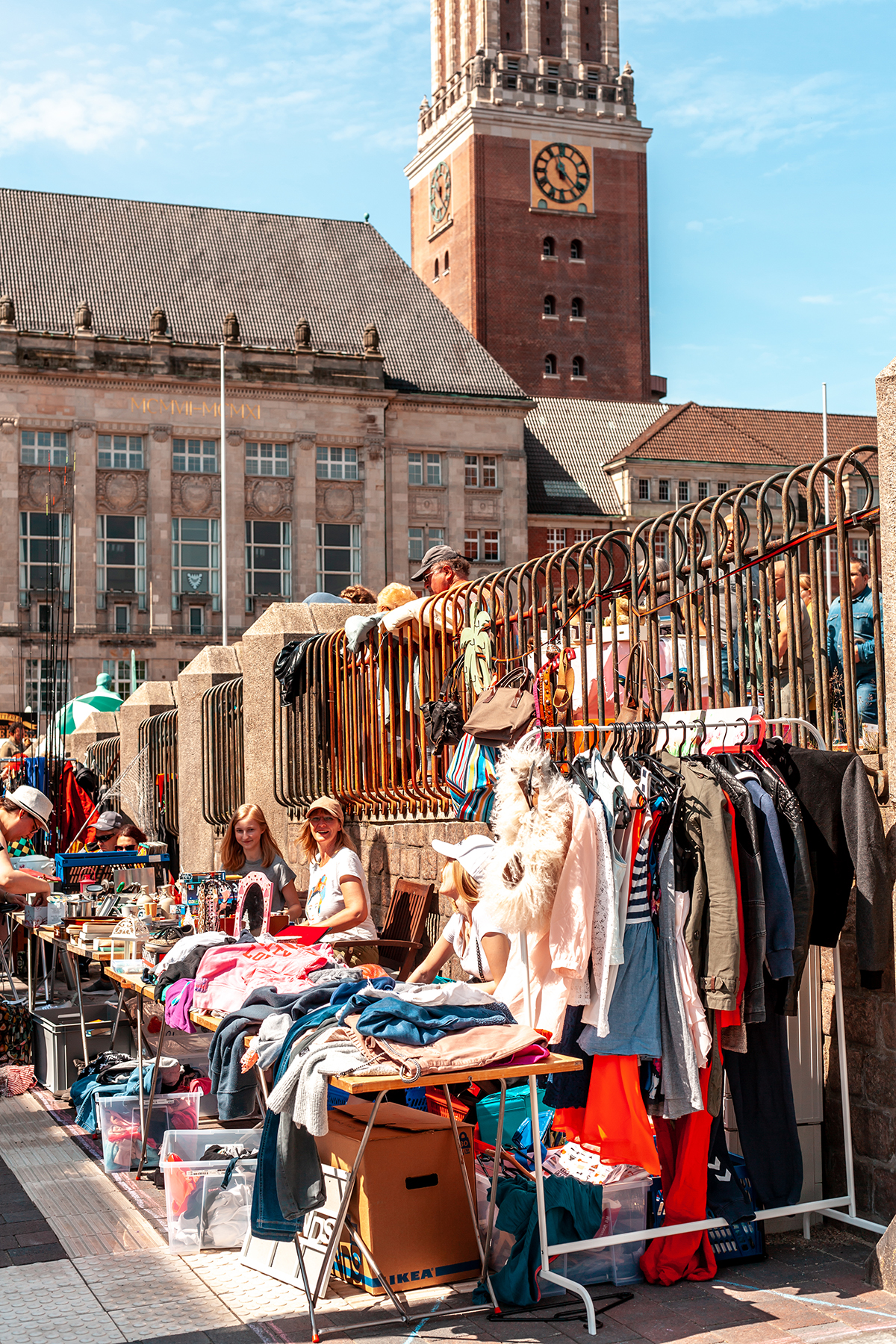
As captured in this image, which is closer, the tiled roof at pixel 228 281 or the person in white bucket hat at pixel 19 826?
the person in white bucket hat at pixel 19 826

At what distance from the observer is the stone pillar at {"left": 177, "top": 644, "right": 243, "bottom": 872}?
15188 mm

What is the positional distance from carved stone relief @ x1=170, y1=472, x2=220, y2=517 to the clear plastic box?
2140 inches

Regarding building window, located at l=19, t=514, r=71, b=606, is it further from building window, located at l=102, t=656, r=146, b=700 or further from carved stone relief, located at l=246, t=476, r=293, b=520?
carved stone relief, located at l=246, t=476, r=293, b=520

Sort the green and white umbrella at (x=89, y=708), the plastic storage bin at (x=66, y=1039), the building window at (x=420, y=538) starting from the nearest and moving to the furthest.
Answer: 1. the plastic storage bin at (x=66, y=1039)
2. the green and white umbrella at (x=89, y=708)
3. the building window at (x=420, y=538)

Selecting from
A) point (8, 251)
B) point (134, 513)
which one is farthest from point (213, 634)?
point (8, 251)

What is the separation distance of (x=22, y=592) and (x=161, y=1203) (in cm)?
5138

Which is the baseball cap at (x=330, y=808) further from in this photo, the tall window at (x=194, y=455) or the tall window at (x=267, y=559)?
the tall window at (x=194, y=455)

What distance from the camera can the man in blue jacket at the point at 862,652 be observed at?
6191 mm

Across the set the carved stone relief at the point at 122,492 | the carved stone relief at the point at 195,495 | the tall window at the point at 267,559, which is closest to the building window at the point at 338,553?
the tall window at the point at 267,559

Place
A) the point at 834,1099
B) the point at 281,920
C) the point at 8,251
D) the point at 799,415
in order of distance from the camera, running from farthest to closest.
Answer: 1. the point at 799,415
2. the point at 8,251
3. the point at 281,920
4. the point at 834,1099

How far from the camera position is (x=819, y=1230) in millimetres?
5805

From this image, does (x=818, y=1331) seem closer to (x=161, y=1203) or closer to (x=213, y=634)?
(x=161, y=1203)

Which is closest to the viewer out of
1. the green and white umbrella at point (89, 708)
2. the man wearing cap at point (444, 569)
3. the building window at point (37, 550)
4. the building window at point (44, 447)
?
the man wearing cap at point (444, 569)

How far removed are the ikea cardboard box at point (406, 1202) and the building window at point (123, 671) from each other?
51446 millimetres
